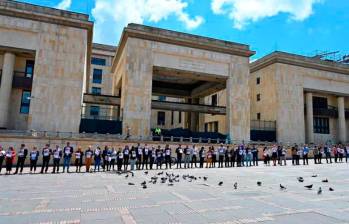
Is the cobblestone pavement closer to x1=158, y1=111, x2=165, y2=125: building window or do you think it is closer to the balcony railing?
the balcony railing

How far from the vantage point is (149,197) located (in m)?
8.02

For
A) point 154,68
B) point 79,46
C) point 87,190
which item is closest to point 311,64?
point 154,68

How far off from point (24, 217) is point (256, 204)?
5.51 meters

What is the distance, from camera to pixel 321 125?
4406 centimetres

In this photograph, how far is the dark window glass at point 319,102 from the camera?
43.7 meters

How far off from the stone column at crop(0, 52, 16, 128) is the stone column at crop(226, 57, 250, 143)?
2429 centimetres

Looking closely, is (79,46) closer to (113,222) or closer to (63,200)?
(63,200)

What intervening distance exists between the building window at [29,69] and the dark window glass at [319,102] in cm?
4061

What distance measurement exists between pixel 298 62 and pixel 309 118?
870 centimetres

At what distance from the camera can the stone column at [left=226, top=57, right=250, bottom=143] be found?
33.4 metres

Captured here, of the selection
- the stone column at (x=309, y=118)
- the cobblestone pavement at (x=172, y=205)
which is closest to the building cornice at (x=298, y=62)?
the stone column at (x=309, y=118)

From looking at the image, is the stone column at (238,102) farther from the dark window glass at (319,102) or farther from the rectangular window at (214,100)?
the dark window glass at (319,102)

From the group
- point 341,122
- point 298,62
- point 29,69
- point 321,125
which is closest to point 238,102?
point 298,62

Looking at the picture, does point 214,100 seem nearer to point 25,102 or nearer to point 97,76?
point 97,76
